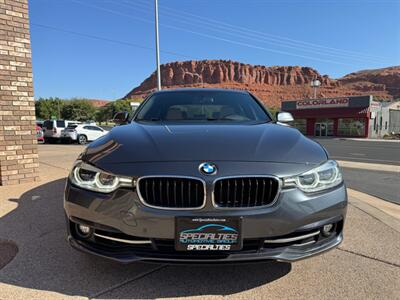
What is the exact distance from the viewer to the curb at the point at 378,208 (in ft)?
13.9

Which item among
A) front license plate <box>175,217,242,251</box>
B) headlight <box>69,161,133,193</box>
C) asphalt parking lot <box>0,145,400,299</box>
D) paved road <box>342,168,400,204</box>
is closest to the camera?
front license plate <box>175,217,242,251</box>

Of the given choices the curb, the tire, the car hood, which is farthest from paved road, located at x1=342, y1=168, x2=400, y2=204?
the tire

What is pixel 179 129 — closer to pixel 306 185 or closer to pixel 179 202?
pixel 179 202

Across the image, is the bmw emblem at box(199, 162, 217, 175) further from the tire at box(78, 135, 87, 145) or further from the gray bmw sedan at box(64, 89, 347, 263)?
the tire at box(78, 135, 87, 145)

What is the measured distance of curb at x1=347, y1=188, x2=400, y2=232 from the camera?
425 cm

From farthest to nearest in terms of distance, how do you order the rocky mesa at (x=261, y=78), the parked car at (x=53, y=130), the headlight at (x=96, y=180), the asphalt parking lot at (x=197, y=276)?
the rocky mesa at (x=261, y=78) < the parked car at (x=53, y=130) < the asphalt parking lot at (x=197, y=276) < the headlight at (x=96, y=180)

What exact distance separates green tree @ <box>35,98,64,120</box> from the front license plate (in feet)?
289

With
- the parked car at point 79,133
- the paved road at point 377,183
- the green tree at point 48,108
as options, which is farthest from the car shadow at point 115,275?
the green tree at point 48,108

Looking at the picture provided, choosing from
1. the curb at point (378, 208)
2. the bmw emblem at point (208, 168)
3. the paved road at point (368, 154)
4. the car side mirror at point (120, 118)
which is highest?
the car side mirror at point (120, 118)

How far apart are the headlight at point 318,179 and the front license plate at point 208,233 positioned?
1.51 ft

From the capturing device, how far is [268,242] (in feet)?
7.36

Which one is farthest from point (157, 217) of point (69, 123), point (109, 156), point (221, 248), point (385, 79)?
point (385, 79)

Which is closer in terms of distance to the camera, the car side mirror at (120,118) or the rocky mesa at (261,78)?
the car side mirror at (120,118)

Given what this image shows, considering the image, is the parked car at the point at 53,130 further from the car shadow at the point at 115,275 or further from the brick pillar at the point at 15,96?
the car shadow at the point at 115,275
